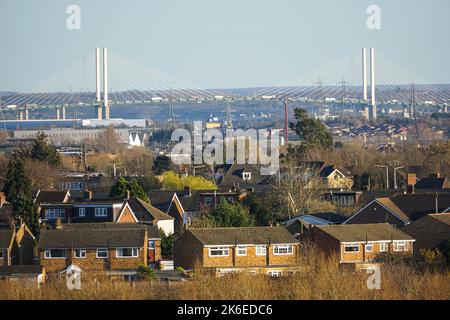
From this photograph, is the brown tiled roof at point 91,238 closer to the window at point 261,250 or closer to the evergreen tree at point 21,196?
the window at point 261,250

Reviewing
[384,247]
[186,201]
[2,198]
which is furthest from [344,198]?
[384,247]

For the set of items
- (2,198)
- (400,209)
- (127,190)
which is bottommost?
(400,209)

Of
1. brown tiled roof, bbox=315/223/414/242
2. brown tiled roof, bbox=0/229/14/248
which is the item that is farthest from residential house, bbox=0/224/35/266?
brown tiled roof, bbox=315/223/414/242

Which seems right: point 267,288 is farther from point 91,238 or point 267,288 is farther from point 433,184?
point 433,184

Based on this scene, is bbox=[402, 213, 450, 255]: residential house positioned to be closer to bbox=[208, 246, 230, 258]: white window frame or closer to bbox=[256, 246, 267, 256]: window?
bbox=[256, 246, 267, 256]: window

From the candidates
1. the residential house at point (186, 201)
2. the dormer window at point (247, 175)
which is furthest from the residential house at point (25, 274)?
the dormer window at point (247, 175)

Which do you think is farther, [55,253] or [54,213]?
[54,213]
